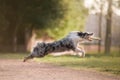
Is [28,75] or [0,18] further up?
[0,18]

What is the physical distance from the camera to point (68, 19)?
51188mm

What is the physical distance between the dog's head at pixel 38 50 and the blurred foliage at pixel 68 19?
22716mm

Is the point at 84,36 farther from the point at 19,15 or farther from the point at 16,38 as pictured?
the point at 16,38

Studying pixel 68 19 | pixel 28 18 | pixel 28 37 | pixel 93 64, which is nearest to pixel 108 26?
pixel 68 19

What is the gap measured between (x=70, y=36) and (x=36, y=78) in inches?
379

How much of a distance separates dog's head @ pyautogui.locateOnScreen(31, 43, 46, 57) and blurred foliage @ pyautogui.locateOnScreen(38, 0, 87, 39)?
894 inches

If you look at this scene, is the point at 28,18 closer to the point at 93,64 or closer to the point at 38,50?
the point at 38,50

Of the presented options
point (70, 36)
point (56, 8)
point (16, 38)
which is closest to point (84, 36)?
point (70, 36)

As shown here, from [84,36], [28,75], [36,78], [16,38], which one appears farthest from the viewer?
[16,38]

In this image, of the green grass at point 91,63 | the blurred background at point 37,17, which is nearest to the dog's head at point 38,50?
the green grass at point 91,63

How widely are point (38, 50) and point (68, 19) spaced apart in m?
26.8

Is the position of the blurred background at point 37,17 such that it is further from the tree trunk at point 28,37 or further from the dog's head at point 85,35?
the dog's head at point 85,35

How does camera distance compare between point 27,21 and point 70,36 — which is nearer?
point 70,36

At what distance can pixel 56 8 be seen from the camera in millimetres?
47250
